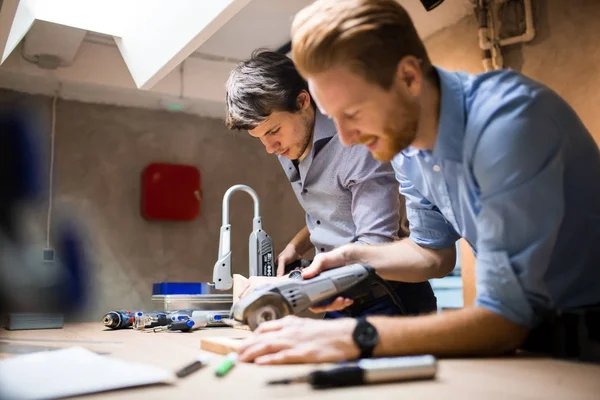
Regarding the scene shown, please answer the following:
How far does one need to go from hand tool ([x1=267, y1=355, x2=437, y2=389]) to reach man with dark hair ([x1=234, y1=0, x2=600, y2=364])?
117 mm

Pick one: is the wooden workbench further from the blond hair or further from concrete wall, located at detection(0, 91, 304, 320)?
concrete wall, located at detection(0, 91, 304, 320)

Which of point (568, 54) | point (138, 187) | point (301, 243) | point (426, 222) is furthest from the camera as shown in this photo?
point (138, 187)

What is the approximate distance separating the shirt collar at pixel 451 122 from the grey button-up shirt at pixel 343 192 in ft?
→ 1.74

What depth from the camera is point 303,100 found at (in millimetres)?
1810

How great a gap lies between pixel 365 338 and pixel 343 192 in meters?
0.89

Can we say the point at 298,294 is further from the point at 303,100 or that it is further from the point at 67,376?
the point at 303,100

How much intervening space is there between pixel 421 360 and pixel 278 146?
119 centimetres

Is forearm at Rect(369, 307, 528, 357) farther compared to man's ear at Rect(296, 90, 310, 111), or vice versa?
man's ear at Rect(296, 90, 310, 111)

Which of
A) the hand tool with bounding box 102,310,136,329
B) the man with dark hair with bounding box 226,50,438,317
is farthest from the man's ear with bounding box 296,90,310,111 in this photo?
the hand tool with bounding box 102,310,136,329

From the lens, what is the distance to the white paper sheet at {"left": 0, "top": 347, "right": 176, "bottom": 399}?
2.14 feet

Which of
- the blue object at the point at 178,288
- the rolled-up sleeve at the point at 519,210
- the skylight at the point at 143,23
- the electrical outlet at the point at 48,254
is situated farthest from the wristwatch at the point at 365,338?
the electrical outlet at the point at 48,254

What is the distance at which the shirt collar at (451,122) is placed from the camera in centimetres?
97

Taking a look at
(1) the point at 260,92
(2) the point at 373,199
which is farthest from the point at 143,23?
(2) the point at 373,199

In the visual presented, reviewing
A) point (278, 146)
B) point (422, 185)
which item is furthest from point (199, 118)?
point (422, 185)
